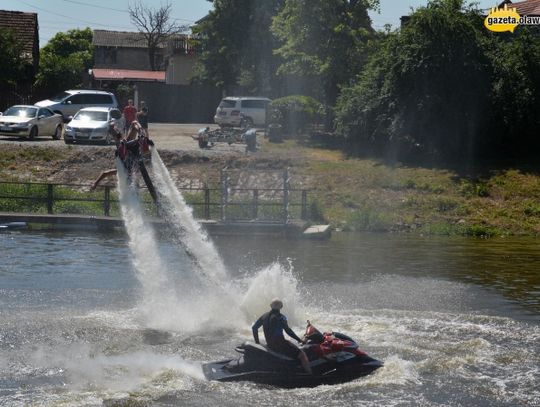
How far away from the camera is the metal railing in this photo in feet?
112

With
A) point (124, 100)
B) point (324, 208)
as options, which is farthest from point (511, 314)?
point (124, 100)

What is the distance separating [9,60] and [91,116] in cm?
1405

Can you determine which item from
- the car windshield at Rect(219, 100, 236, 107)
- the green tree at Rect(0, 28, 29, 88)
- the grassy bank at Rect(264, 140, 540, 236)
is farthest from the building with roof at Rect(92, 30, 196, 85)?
the grassy bank at Rect(264, 140, 540, 236)

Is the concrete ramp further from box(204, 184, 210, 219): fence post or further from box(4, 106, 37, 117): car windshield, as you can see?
box(4, 106, 37, 117): car windshield

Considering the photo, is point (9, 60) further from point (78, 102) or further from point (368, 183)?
point (368, 183)

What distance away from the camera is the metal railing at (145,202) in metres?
34.2

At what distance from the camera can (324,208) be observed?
36938mm

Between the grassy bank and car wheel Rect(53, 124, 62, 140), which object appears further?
car wheel Rect(53, 124, 62, 140)

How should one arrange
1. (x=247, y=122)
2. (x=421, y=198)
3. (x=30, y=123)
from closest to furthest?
(x=421, y=198), (x=30, y=123), (x=247, y=122)

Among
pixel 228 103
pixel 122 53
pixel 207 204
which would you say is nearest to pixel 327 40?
pixel 228 103

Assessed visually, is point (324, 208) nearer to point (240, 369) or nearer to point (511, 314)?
point (511, 314)

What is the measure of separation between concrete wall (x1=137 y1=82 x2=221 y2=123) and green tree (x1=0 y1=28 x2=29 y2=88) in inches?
315

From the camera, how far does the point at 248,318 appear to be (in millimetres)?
20141

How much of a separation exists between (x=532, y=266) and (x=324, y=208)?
10.5 m
